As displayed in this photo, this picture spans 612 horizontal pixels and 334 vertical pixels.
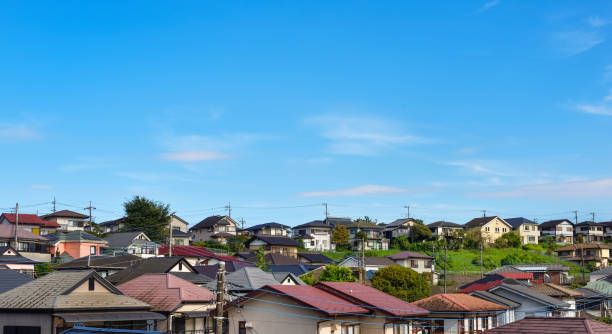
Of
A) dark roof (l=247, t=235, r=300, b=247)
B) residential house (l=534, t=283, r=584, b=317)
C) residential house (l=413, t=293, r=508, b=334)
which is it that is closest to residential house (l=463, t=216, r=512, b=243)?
dark roof (l=247, t=235, r=300, b=247)

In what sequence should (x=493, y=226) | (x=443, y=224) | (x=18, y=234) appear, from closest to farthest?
(x=18, y=234) < (x=443, y=224) < (x=493, y=226)

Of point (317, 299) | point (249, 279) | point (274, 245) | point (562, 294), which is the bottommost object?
point (562, 294)

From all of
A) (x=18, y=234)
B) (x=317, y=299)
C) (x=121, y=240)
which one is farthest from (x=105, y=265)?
(x=121, y=240)

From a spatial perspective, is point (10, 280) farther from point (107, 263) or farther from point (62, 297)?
point (107, 263)

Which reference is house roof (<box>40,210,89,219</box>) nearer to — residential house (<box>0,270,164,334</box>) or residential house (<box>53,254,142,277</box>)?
residential house (<box>53,254,142,277</box>)

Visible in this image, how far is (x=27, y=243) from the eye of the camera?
6556 centimetres

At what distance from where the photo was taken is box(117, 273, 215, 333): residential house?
31.8 meters

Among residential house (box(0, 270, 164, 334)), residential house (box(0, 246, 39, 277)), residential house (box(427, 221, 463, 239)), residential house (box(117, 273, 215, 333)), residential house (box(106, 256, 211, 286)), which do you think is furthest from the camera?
residential house (box(427, 221, 463, 239))

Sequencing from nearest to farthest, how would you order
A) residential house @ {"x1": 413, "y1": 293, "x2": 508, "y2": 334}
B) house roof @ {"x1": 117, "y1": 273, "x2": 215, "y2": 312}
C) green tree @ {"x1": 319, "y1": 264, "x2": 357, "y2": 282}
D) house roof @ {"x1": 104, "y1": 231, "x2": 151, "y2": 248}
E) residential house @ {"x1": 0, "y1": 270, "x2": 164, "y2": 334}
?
residential house @ {"x1": 0, "y1": 270, "x2": 164, "y2": 334}
house roof @ {"x1": 117, "y1": 273, "x2": 215, "y2": 312}
residential house @ {"x1": 413, "y1": 293, "x2": 508, "y2": 334}
green tree @ {"x1": 319, "y1": 264, "x2": 357, "y2": 282}
house roof @ {"x1": 104, "y1": 231, "x2": 151, "y2": 248}

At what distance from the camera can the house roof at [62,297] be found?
2669 cm

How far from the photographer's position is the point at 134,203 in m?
93.7

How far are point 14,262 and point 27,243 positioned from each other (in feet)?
52.8

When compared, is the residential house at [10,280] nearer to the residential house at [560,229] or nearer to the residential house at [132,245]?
the residential house at [132,245]

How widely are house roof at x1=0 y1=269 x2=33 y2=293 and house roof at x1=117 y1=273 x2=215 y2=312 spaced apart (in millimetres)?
5520
